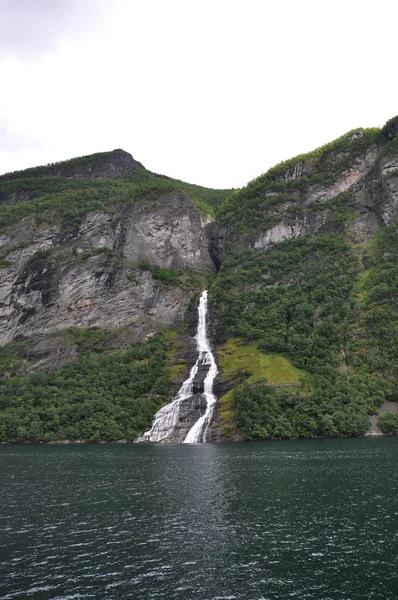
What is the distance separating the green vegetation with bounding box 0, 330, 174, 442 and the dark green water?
135 feet

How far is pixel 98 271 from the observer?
5950 inches

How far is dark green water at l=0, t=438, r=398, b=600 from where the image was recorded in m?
19.4

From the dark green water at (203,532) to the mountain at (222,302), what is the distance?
133 feet

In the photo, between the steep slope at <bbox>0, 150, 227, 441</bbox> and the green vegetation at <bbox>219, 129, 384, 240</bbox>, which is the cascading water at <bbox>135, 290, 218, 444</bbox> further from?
the green vegetation at <bbox>219, 129, 384, 240</bbox>

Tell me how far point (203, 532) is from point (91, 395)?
263ft

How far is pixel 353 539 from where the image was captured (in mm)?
24984

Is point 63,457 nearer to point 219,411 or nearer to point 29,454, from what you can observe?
point 29,454

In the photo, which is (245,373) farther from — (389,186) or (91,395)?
(389,186)

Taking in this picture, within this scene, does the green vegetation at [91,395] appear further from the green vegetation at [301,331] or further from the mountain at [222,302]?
the green vegetation at [301,331]

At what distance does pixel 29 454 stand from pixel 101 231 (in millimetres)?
109093

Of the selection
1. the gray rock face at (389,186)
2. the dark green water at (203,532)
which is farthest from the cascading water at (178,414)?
the gray rock face at (389,186)

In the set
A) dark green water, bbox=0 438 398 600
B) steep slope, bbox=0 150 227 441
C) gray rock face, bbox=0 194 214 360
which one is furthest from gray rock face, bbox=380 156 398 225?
dark green water, bbox=0 438 398 600

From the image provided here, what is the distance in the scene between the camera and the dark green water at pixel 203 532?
63.8ft

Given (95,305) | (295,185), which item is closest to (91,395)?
(95,305)
